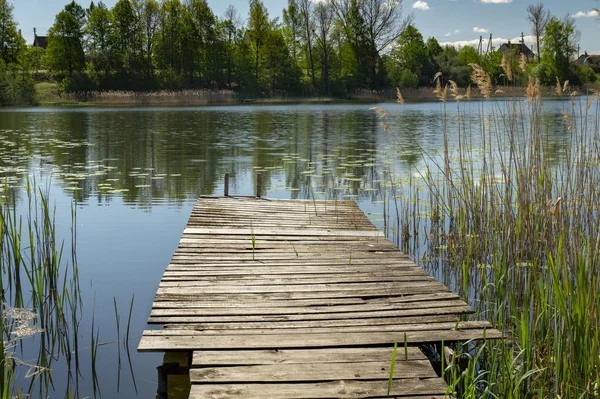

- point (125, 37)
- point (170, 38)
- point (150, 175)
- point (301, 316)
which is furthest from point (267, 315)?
point (170, 38)

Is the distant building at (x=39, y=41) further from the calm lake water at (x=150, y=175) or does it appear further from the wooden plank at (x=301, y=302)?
the wooden plank at (x=301, y=302)

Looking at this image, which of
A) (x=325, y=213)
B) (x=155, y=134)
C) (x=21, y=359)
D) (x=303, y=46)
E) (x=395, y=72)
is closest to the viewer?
(x=21, y=359)

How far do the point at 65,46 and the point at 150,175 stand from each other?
109 feet

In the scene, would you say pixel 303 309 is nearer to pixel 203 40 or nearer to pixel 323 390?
pixel 323 390

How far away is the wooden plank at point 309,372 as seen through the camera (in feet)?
8.45

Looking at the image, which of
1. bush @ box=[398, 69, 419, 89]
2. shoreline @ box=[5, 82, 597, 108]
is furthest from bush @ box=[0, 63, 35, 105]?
bush @ box=[398, 69, 419, 89]

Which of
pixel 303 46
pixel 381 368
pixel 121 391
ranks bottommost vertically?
pixel 121 391

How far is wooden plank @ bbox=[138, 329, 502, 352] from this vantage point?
286 centimetres

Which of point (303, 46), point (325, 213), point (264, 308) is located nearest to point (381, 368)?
point (264, 308)

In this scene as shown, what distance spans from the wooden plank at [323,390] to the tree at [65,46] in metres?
39.5

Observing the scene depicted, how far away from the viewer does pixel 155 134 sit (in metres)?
17.2

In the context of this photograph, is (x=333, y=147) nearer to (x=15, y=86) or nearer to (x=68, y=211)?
(x=68, y=211)

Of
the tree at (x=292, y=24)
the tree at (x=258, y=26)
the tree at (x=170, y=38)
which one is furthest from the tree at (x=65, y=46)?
the tree at (x=292, y=24)

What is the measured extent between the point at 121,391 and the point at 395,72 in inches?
1653
